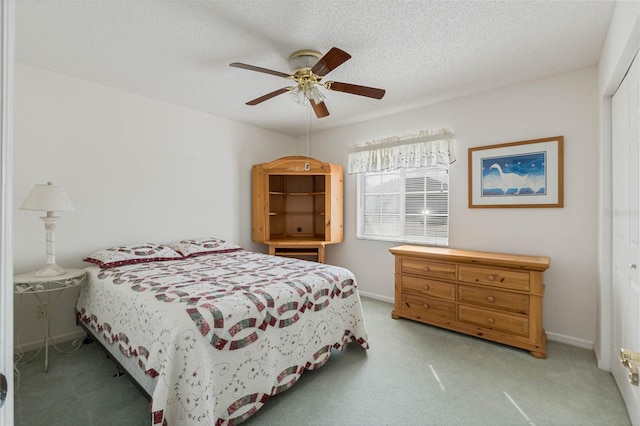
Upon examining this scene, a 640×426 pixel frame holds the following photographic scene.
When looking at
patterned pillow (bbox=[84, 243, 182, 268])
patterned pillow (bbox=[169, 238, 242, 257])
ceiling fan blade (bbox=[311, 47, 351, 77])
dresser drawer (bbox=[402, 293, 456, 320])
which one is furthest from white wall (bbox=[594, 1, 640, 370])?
patterned pillow (bbox=[84, 243, 182, 268])

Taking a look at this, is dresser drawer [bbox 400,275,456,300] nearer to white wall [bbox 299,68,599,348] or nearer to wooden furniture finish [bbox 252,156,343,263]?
white wall [bbox 299,68,599,348]

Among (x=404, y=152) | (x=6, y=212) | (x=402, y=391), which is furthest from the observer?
(x=404, y=152)

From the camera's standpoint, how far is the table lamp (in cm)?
229

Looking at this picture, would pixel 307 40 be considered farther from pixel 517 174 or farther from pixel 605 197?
pixel 605 197

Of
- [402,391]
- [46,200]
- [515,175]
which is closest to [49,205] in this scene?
[46,200]

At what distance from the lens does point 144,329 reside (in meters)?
1.75

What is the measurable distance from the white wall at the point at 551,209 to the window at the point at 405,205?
0.17 m

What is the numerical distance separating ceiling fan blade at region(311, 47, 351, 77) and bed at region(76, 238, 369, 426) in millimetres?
1566

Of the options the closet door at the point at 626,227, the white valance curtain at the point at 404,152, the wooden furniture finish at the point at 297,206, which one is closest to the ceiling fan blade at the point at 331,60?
the closet door at the point at 626,227

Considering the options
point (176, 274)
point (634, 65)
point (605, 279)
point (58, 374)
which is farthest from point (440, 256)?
point (58, 374)

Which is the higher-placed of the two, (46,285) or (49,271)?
(49,271)

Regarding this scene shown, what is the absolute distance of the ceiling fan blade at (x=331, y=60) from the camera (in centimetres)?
183

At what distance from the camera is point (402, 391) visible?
2.05m

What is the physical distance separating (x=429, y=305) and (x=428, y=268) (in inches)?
15.6
